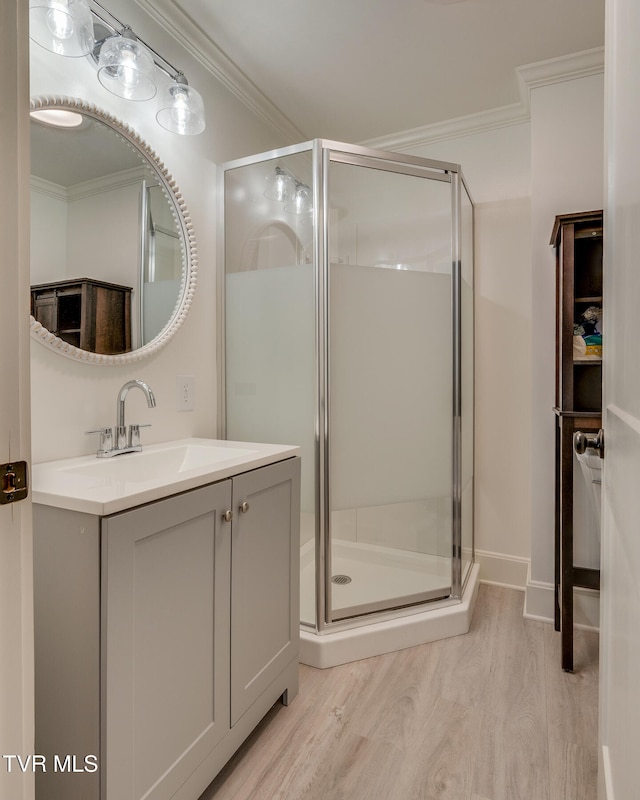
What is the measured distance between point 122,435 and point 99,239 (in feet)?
2.13

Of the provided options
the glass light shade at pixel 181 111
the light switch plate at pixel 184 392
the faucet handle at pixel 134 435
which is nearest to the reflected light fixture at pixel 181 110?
the glass light shade at pixel 181 111

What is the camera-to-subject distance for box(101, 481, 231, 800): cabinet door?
3.19 ft

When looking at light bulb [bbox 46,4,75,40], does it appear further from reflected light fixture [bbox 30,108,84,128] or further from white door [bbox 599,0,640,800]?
white door [bbox 599,0,640,800]

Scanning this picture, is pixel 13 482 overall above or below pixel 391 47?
below

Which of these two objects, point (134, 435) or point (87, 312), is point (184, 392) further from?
point (87, 312)

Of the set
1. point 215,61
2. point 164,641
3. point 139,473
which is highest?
point 215,61

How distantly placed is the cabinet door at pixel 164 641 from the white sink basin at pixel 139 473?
0.11 ft

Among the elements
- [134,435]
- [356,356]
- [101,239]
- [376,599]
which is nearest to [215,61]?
[101,239]

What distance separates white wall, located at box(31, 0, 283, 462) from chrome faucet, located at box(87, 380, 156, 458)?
0.15 ft

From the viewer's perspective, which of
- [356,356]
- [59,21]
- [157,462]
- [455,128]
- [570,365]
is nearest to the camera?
[59,21]

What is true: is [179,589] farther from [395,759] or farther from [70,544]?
[395,759]

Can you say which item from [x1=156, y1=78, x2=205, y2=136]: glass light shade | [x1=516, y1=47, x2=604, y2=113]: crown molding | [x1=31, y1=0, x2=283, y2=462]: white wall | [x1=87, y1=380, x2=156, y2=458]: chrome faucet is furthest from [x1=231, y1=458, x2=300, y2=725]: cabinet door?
[x1=516, y1=47, x2=604, y2=113]: crown molding

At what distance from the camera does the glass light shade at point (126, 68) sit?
148cm

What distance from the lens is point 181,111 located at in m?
1.73
